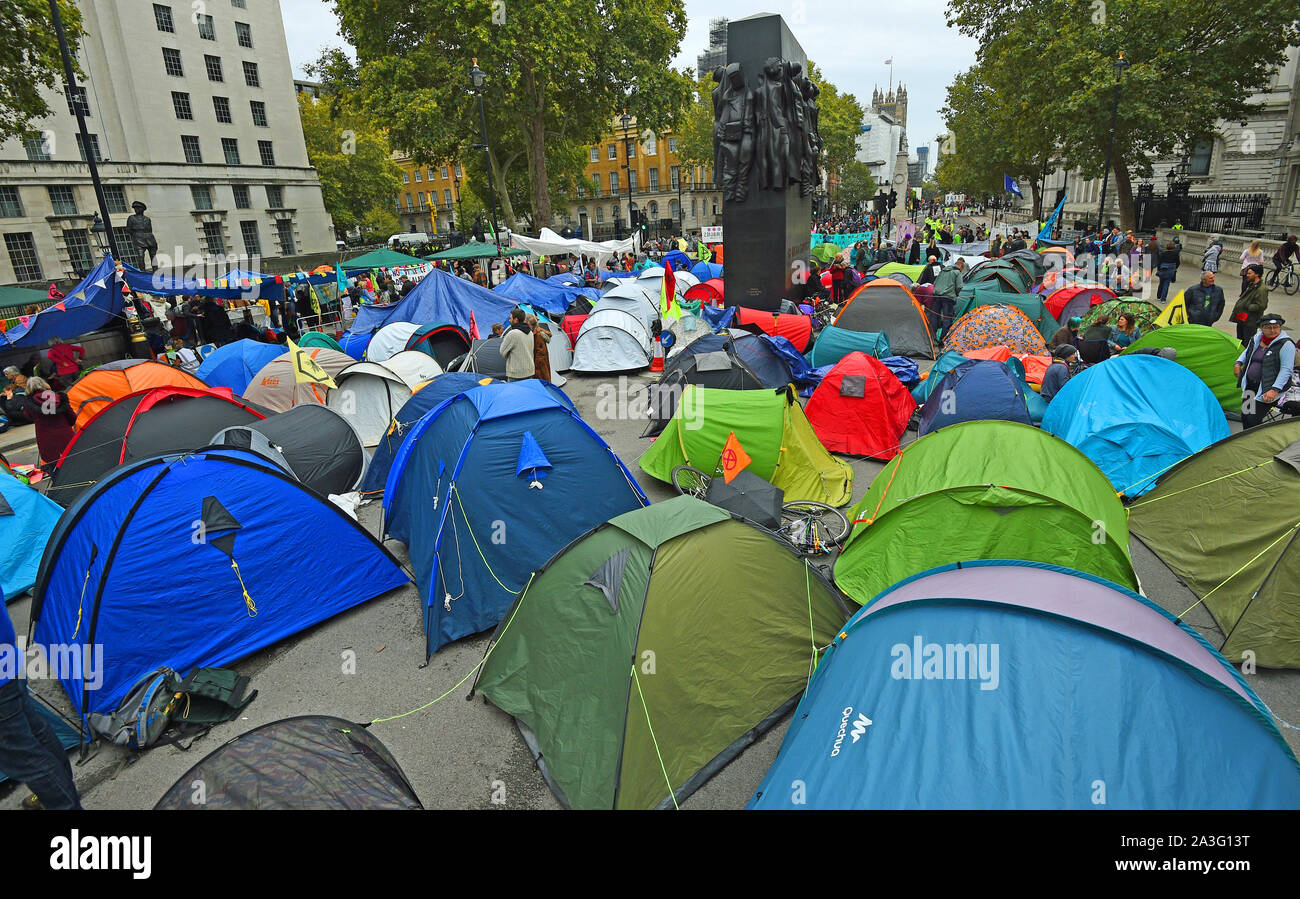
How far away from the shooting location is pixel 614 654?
4219mm

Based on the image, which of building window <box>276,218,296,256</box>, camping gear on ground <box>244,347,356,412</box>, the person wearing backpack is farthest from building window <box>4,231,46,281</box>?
the person wearing backpack

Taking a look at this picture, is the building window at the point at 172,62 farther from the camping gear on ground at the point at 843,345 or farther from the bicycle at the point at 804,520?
the bicycle at the point at 804,520

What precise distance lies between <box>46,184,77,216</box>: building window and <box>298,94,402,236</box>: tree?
54.8 feet

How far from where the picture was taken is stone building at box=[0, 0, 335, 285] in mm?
31953

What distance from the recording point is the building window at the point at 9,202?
30.4 meters

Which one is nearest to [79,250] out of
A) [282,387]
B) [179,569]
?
[282,387]

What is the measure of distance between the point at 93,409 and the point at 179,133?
35.7 metres

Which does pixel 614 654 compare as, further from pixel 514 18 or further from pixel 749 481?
pixel 514 18

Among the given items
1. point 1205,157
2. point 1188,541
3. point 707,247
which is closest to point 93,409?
point 1188,541

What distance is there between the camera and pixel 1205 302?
10.7 meters

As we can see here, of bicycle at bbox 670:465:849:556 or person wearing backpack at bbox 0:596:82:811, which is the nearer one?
person wearing backpack at bbox 0:596:82:811

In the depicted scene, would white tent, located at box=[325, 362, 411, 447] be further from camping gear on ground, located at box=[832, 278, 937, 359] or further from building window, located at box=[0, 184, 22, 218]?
building window, located at box=[0, 184, 22, 218]

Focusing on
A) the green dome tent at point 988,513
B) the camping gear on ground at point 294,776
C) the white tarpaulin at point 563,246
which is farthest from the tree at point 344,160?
the camping gear on ground at point 294,776

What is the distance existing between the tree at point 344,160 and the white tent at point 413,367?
4397cm
